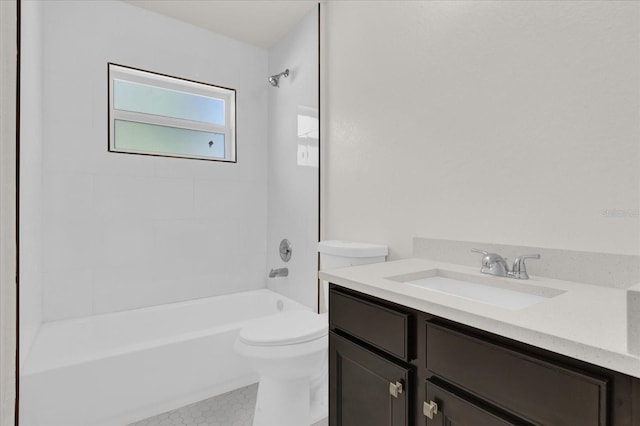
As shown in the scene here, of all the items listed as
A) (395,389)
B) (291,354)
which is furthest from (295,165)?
(395,389)

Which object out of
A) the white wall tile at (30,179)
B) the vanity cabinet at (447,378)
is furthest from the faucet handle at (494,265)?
the white wall tile at (30,179)

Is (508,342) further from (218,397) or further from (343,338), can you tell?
(218,397)

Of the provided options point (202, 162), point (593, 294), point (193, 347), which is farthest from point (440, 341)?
point (202, 162)

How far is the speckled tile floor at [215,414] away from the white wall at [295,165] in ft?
2.43

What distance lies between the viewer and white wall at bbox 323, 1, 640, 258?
100 cm

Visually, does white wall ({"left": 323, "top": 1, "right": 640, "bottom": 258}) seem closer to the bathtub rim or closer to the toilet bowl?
the toilet bowl

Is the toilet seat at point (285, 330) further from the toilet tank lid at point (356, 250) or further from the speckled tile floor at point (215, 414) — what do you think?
the speckled tile floor at point (215, 414)

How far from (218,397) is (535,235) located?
185 cm

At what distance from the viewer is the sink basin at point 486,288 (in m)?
1.01

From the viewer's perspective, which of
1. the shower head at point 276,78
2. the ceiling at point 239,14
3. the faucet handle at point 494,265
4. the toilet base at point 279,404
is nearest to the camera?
the faucet handle at point 494,265

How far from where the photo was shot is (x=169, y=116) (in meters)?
2.52

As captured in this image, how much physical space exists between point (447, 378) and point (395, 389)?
0.57 feet

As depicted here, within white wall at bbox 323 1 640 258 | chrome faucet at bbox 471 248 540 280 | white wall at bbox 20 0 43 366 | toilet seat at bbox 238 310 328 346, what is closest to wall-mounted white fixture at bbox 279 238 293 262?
white wall at bbox 323 1 640 258

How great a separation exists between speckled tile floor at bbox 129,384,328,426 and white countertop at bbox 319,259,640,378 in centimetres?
115
